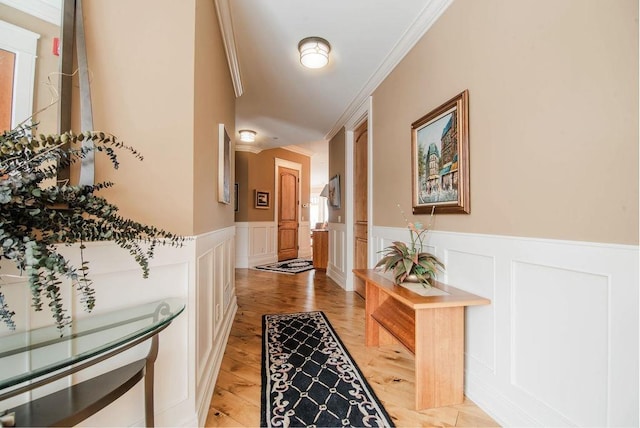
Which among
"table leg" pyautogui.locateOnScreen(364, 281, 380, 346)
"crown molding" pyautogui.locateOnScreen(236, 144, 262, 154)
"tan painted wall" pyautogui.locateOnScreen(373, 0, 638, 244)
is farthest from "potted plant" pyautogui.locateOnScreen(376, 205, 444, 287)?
"crown molding" pyautogui.locateOnScreen(236, 144, 262, 154)

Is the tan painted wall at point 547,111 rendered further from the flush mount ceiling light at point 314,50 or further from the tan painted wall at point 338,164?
the tan painted wall at point 338,164

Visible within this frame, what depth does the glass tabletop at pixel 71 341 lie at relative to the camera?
2.25 ft

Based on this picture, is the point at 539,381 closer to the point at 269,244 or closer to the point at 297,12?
the point at 297,12

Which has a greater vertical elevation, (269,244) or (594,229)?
(594,229)

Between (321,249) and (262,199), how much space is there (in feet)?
5.75

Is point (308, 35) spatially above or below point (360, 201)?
above

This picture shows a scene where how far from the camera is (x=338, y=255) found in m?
4.36

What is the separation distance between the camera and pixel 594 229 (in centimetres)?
103

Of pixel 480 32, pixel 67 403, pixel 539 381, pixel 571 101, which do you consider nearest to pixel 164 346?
pixel 67 403

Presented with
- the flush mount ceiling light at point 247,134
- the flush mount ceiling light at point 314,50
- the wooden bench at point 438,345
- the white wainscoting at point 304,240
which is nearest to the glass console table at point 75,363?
the wooden bench at point 438,345

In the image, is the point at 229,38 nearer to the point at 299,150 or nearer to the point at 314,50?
the point at 314,50

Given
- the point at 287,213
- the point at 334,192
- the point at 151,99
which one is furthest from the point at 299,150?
the point at 151,99

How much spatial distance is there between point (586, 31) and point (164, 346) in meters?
2.20

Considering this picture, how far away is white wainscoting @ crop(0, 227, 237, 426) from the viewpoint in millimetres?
982
